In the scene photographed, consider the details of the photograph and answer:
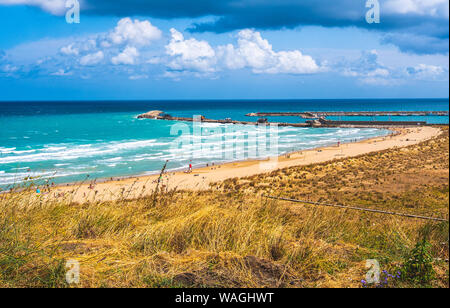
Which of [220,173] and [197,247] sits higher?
[197,247]

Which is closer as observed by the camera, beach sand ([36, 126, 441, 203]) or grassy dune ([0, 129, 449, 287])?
grassy dune ([0, 129, 449, 287])

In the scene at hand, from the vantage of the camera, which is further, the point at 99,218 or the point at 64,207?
the point at 64,207

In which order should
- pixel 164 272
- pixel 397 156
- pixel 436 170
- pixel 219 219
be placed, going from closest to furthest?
pixel 164 272, pixel 219 219, pixel 436 170, pixel 397 156

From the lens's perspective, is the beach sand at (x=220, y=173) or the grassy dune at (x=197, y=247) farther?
the beach sand at (x=220, y=173)

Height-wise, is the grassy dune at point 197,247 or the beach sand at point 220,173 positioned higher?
the grassy dune at point 197,247

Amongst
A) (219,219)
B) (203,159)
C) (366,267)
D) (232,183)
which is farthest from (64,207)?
(203,159)

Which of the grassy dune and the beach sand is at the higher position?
the grassy dune

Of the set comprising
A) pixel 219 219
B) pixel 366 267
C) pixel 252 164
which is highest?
pixel 219 219

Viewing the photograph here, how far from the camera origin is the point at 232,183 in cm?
2398

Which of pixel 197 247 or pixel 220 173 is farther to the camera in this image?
pixel 220 173

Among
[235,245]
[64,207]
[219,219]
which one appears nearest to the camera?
[235,245]

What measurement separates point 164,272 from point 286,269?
1.45 meters
